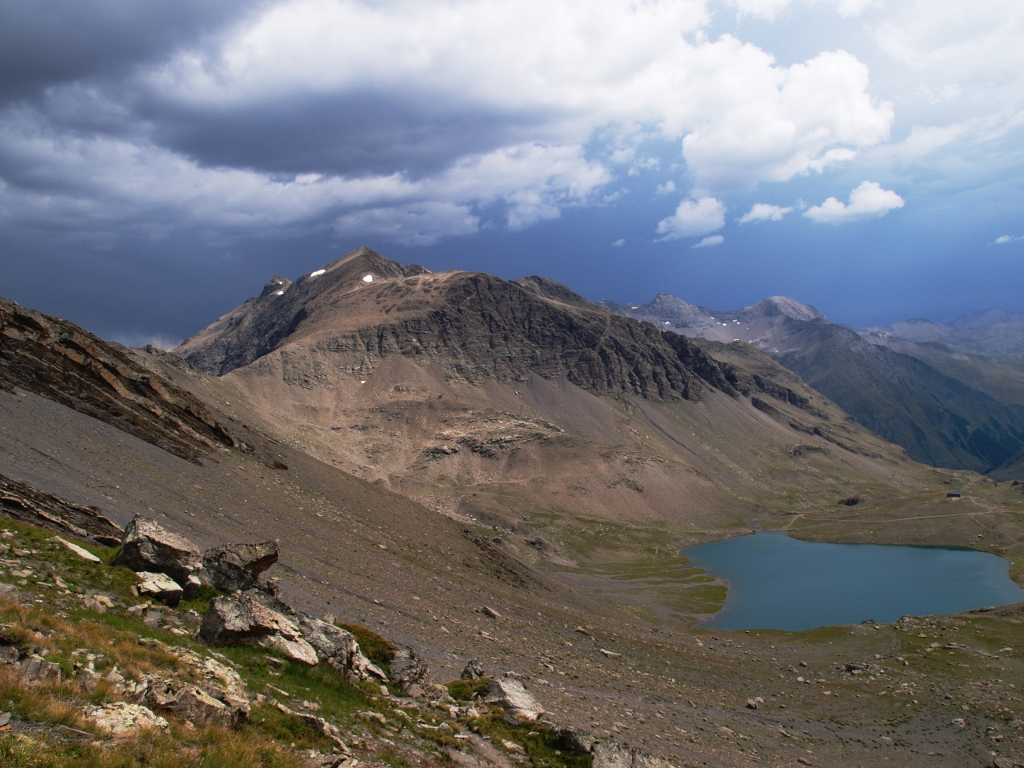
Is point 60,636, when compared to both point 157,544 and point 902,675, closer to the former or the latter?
point 157,544

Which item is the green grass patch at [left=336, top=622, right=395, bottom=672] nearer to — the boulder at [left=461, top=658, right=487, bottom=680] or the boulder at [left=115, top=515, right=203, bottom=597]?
the boulder at [left=461, top=658, right=487, bottom=680]

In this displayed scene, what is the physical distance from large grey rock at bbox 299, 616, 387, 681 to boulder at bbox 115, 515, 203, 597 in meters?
5.16

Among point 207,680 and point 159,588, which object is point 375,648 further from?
point 207,680

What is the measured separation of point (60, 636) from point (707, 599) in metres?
111

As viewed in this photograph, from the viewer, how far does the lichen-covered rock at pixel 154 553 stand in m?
23.3

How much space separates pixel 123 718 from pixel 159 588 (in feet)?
36.1

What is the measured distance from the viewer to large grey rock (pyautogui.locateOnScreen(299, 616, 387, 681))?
21719mm

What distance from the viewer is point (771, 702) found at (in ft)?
149

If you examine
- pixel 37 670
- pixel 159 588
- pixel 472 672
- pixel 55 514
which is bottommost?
pixel 472 672

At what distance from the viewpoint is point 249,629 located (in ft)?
65.6

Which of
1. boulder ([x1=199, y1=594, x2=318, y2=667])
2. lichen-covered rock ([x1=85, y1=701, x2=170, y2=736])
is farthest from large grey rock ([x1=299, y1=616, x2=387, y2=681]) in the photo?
lichen-covered rock ([x1=85, y1=701, x2=170, y2=736])

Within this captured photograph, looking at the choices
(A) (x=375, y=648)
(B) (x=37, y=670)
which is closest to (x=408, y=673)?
(A) (x=375, y=648)

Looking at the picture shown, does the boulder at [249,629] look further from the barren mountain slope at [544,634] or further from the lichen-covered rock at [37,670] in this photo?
the lichen-covered rock at [37,670]

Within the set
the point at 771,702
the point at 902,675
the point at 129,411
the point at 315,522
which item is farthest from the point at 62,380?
the point at 902,675
